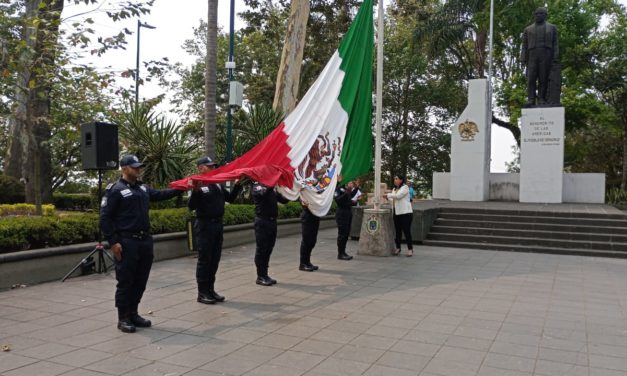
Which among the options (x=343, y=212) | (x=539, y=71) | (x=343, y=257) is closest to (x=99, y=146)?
(x=343, y=212)

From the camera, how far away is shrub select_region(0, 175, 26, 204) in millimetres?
21391

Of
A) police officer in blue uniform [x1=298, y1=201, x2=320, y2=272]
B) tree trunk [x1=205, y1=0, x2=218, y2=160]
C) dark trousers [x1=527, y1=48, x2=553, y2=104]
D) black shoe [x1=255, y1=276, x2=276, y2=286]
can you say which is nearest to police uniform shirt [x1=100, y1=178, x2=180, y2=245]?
black shoe [x1=255, y1=276, x2=276, y2=286]

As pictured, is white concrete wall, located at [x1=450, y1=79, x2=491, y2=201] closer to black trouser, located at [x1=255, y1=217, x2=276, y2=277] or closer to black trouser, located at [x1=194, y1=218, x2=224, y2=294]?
black trouser, located at [x1=255, y1=217, x2=276, y2=277]

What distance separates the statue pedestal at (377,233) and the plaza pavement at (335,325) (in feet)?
4.93

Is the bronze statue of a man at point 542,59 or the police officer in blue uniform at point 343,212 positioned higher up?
the bronze statue of a man at point 542,59

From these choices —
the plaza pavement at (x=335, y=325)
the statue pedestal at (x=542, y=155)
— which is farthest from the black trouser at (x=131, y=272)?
the statue pedestal at (x=542, y=155)

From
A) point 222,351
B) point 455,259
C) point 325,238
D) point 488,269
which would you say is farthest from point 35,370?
point 325,238

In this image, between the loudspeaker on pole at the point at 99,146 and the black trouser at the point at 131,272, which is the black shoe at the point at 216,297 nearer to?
the black trouser at the point at 131,272

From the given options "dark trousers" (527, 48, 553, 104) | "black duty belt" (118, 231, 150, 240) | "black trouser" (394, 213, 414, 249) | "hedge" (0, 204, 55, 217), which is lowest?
"hedge" (0, 204, 55, 217)

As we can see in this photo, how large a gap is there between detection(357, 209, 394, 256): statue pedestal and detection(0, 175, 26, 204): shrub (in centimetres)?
1706

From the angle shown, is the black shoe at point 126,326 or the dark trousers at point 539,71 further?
the dark trousers at point 539,71

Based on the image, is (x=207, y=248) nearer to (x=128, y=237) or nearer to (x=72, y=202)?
(x=128, y=237)

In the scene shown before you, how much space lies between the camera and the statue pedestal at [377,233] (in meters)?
11.0

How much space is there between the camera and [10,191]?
2153 centimetres
